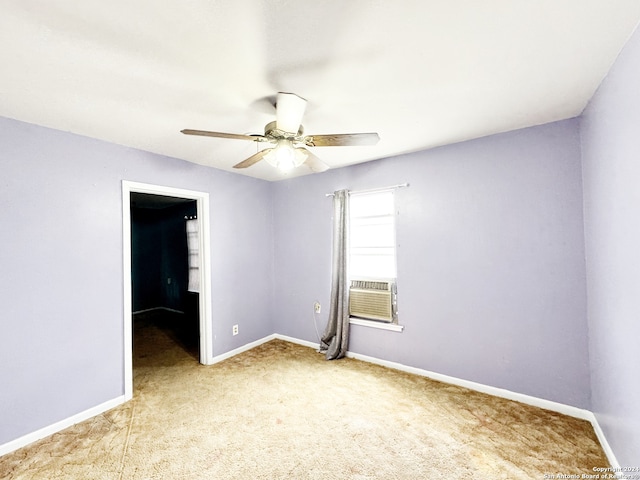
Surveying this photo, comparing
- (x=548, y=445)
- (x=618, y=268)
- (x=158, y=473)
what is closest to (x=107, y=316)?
(x=158, y=473)

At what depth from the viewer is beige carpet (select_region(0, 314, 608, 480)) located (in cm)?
169

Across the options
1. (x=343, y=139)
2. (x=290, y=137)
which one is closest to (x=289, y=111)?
(x=290, y=137)

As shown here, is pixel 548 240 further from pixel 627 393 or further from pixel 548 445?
pixel 548 445

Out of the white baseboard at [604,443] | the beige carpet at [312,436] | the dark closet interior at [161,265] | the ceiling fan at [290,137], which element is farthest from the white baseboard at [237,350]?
the white baseboard at [604,443]

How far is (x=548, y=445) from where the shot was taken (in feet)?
6.06

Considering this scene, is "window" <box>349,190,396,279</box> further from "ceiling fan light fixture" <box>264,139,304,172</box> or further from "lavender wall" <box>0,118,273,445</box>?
"lavender wall" <box>0,118,273,445</box>

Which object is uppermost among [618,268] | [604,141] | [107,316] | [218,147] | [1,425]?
[218,147]

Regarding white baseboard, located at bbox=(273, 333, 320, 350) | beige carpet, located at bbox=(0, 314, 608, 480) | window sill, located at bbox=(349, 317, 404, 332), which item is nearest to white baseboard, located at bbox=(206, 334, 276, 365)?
white baseboard, located at bbox=(273, 333, 320, 350)

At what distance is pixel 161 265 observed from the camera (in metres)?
5.98

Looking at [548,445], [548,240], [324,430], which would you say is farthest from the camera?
[548,240]

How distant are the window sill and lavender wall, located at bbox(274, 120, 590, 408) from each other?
2.8 inches

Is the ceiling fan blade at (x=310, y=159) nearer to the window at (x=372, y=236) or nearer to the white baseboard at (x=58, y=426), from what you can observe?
the window at (x=372, y=236)

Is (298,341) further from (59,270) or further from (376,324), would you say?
(59,270)

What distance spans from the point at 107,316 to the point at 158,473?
1400 millimetres
